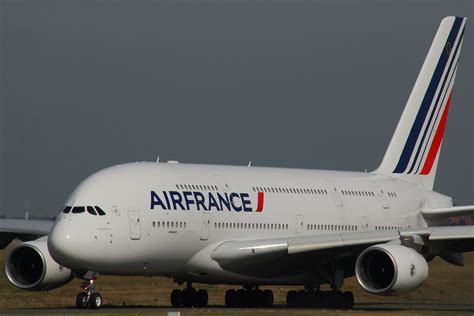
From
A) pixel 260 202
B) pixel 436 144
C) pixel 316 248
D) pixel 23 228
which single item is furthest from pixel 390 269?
pixel 436 144

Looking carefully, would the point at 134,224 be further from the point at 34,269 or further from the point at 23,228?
the point at 23,228

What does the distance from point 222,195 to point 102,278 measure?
11144mm

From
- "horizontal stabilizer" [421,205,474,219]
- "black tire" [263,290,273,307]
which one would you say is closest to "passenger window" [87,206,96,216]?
"black tire" [263,290,273,307]

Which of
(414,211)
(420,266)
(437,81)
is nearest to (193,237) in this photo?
(420,266)

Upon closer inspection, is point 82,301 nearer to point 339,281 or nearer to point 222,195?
point 222,195

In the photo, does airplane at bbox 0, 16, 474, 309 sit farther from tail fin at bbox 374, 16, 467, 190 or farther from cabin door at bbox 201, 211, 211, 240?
tail fin at bbox 374, 16, 467, 190

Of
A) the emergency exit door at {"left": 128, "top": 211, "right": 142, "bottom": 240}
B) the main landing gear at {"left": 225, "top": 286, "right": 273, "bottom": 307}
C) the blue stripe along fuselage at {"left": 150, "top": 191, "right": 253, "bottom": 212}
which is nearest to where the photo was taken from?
the emergency exit door at {"left": 128, "top": 211, "right": 142, "bottom": 240}

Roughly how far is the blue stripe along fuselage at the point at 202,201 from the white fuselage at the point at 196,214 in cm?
3

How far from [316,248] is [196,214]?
3761mm

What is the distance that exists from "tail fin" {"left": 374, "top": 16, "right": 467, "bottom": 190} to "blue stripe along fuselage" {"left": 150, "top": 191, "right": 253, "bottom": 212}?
388 inches

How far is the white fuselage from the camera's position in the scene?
3600 cm

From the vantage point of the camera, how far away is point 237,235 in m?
39.8

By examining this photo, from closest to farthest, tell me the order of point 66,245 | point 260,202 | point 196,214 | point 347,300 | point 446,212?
point 66,245, point 196,214, point 260,202, point 347,300, point 446,212

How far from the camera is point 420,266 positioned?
3722 centimetres
